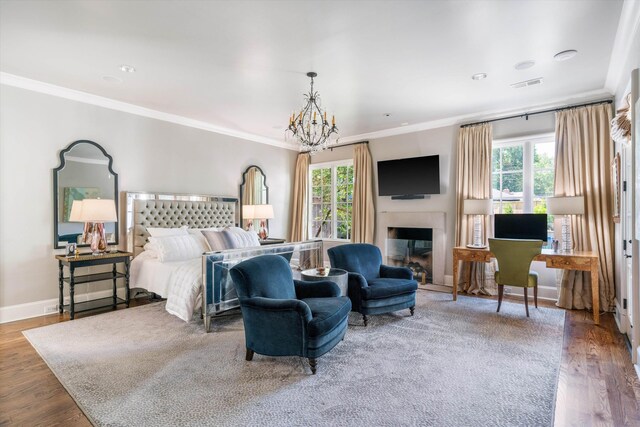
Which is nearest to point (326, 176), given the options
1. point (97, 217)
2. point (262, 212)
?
point (262, 212)

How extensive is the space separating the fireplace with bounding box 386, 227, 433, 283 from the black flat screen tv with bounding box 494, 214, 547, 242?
126cm

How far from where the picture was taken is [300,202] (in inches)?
290

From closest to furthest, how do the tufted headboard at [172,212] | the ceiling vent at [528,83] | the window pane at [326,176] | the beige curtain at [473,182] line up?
the ceiling vent at [528,83]
the tufted headboard at [172,212]
the beige curtain at [473,182]
the window pane at [326,176]

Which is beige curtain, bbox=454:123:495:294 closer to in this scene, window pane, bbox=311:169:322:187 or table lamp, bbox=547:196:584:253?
table lamp, bbox=547:196:584:253

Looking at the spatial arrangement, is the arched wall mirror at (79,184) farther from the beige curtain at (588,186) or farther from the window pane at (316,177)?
the beige curtain at (588,186)

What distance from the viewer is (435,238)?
575cm

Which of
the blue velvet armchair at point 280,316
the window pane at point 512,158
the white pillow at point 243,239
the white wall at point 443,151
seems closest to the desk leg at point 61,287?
the white pillow at point 243,239

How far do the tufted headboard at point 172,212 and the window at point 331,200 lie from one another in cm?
190

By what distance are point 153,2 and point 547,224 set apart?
17.3ft

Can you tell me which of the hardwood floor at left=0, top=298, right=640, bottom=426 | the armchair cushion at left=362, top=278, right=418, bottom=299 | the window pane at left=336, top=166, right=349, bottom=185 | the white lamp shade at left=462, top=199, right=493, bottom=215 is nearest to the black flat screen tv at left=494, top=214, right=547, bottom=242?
the white lamp shade at left=462, top=199, right=493, bottom=215

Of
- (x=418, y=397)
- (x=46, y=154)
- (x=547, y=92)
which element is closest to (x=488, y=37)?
(x=547, y=92)

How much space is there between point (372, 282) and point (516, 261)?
5.78 feet

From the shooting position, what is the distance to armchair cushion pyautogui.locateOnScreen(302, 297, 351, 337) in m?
2.55

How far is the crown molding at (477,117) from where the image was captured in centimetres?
441
